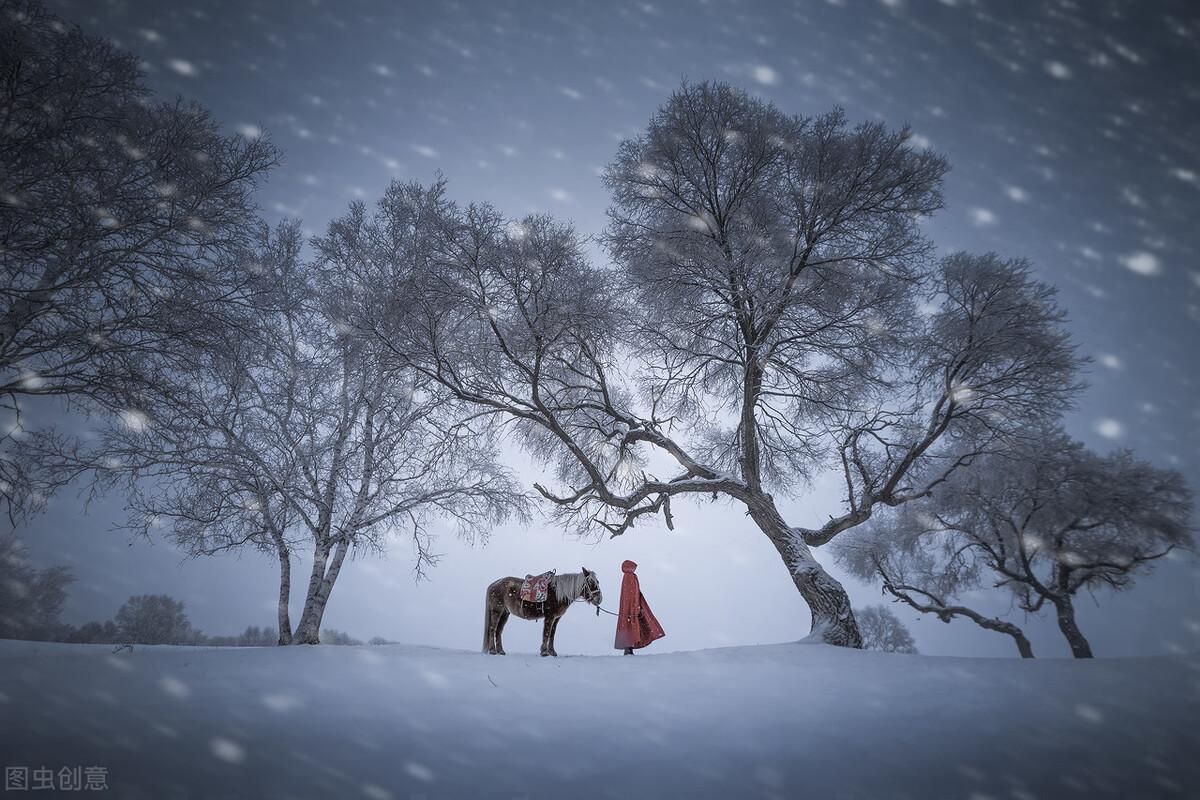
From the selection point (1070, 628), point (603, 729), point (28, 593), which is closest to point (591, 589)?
point (603, 729)

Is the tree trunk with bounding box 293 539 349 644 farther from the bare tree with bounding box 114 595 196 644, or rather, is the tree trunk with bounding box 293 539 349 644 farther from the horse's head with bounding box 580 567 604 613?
the bare tree with bounding box 114 595 196 644

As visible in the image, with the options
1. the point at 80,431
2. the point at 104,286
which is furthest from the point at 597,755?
the point at 80,431

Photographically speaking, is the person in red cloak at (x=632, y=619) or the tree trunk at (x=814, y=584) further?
the person in red cloak at (x=632, y=619)

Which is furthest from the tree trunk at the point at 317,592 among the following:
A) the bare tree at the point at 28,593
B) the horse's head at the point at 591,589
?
the bare tree at the point at 28,593

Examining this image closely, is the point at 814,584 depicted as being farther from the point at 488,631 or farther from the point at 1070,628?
the point at 1070,628

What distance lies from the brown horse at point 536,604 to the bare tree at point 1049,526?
9.35 m

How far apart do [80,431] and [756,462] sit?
12275 millimetres

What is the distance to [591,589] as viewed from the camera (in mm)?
7266

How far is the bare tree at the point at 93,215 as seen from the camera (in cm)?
527

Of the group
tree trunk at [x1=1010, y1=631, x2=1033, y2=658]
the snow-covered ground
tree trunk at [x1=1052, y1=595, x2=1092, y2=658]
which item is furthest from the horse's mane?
tree trunk at [x1=1052, y1=595, x2=1092, y2=658]

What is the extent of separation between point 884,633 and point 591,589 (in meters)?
21.1

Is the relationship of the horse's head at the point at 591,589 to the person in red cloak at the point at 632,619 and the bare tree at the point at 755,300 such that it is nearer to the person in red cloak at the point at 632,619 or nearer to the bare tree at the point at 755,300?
the person in red cloak at the point at 632,619

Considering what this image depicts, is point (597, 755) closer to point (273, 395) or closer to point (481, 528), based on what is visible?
point (481, 528)

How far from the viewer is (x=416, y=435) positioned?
9.91 meters
